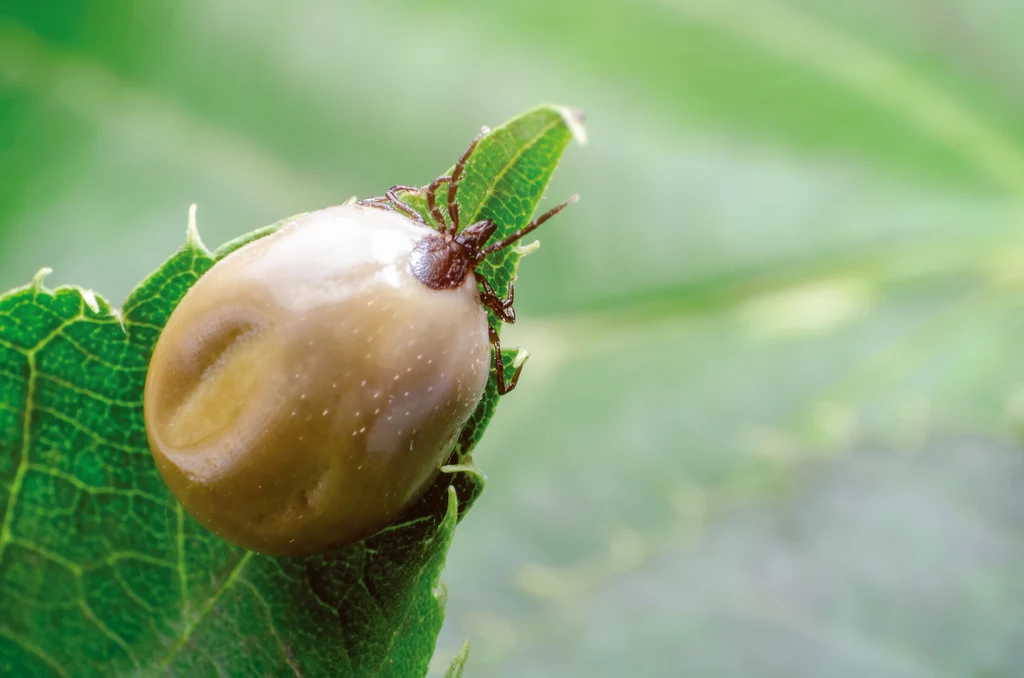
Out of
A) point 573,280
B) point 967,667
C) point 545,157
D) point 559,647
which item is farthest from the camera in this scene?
point 573,280

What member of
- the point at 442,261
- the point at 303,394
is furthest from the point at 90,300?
the point at 442,261

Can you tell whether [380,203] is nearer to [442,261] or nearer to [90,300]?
[442,261]

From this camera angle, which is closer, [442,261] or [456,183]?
[456,183]

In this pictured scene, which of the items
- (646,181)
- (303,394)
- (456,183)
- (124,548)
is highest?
(646,181)

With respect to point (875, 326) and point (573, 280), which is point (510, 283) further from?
point (875, 326)

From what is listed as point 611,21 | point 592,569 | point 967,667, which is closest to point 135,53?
point 611,21

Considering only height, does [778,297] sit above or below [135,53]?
above
